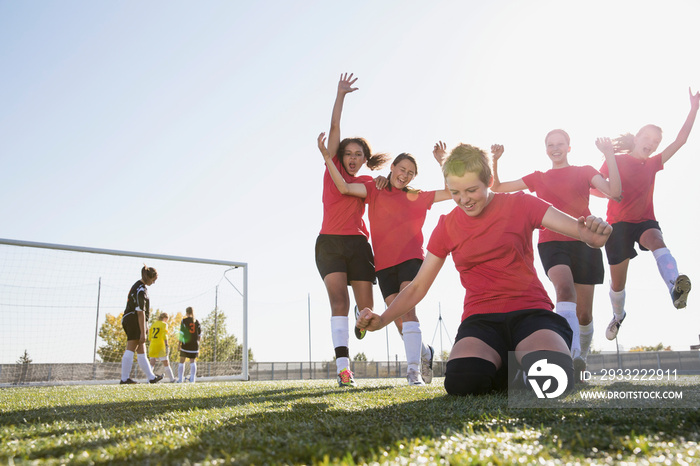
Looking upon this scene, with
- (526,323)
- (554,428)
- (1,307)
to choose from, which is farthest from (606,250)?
(1,307)

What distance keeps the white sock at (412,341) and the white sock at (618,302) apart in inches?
103

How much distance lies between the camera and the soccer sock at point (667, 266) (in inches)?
199

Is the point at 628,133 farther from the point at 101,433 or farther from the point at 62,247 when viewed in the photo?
the point at 62,247

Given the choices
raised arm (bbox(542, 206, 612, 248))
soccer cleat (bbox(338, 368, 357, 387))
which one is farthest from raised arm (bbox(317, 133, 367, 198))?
raised arm (bbox(542, 206, 612, 248))

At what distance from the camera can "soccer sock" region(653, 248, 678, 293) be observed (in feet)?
16.6

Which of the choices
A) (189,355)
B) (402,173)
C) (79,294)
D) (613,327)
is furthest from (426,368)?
(79,294)

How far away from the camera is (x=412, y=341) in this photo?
521cm

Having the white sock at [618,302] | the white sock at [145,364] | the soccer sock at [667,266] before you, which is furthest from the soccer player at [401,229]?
the white sock at [145,364]

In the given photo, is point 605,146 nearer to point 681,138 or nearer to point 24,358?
point 681,138

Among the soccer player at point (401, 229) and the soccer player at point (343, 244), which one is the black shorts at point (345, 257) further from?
the soccer player at point (401, 229)

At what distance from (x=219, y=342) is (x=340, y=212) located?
20195 millimetres

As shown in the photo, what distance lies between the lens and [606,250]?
19.7 ft

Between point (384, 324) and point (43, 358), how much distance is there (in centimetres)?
1619

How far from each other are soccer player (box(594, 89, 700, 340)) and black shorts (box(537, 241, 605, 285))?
0.72 meters
